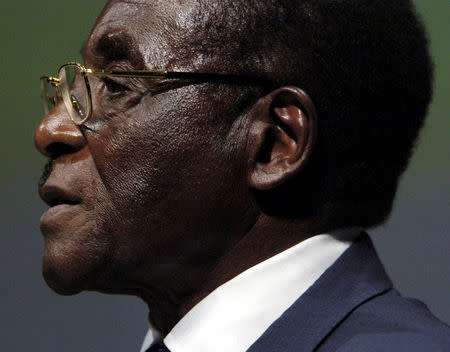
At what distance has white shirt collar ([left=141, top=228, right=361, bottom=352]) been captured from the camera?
1353mm

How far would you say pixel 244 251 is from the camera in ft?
4.59

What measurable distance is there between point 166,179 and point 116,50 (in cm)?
21

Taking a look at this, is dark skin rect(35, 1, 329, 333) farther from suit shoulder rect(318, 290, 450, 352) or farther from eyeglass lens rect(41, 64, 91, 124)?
suit shoulder rect(318, 290, 450, 352)

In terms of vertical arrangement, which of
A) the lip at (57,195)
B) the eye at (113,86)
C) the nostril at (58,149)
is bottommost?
the lip at (57,195)

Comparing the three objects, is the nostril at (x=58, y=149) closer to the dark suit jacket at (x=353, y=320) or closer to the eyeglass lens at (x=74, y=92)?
the eyeglass lens at (x=74, y=92)

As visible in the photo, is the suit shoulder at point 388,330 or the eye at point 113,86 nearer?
the suit shoulder at point 388,330

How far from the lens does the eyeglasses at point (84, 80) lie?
1.38m

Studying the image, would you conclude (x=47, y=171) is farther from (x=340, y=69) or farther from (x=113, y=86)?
(x=340, y=69)

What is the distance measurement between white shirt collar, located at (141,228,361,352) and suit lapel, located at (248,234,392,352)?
18 millimetres

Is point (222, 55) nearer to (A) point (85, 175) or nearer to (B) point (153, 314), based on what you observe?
(A) point (85, 175)

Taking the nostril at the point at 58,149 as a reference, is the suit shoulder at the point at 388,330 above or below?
below

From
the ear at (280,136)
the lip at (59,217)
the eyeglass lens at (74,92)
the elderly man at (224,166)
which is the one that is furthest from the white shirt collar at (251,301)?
the eyeglass lens at (74,92)

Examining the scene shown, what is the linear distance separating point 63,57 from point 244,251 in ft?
3.46

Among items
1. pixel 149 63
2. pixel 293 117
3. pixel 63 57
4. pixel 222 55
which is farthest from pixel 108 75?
pixel 63 57
